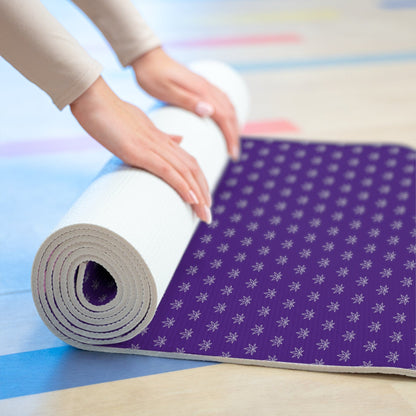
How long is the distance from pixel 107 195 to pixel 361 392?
1.99 feet

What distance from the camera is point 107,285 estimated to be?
4.30 ft

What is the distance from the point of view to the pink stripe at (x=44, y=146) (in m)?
2.11

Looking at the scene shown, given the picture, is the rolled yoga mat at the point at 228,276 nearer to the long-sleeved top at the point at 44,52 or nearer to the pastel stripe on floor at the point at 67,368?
the pastel stripe on floor at the point at 67,368

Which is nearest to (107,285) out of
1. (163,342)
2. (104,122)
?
(163,342)

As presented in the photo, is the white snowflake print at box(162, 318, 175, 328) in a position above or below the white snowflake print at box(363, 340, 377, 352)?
below

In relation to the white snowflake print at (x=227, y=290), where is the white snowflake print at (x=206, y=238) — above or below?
above

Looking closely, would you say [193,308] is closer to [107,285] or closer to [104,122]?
[107,285]

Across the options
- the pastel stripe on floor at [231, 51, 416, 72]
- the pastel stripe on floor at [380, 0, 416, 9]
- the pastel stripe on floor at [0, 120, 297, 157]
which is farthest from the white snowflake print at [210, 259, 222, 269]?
the pastel stripe on floor at [380, 0, 416, 9]

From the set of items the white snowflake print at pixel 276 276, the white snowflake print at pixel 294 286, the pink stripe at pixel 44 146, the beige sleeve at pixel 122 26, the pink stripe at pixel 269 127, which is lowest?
the white snowflake print at pixel 294 286

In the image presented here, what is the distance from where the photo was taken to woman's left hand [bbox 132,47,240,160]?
169cm

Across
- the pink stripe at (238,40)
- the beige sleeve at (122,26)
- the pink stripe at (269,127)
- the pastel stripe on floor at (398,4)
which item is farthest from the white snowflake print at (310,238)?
the pastel stripe on floor at (398,4)

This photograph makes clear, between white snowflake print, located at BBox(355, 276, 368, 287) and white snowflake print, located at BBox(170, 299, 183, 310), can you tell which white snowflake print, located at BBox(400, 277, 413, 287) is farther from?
white snowflake print, located at BBox(170, 299, 183, 310)

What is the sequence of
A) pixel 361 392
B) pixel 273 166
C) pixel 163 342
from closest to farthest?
1. pixel 361 392
2. pixel 163 342
3. pixel 273 166

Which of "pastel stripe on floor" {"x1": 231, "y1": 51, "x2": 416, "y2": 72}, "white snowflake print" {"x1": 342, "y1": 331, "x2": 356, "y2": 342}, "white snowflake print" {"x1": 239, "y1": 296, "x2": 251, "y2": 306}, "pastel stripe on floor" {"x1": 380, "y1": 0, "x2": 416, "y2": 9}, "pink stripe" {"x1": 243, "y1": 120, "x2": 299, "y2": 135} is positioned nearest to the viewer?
"white snowflake print" {"x1": 342, "y1": 331, "x2": 356, "y2": 342}
